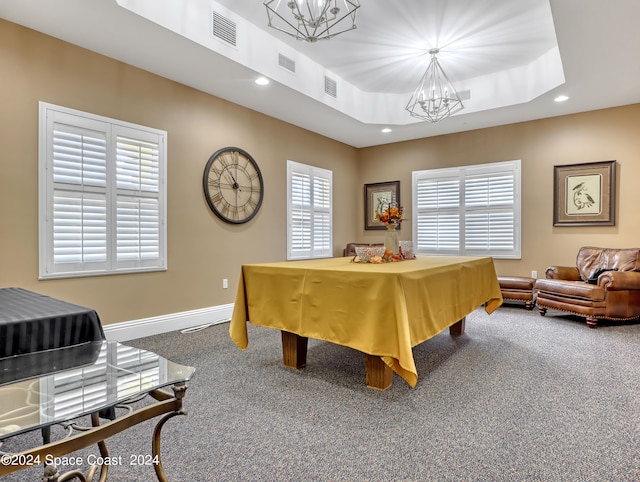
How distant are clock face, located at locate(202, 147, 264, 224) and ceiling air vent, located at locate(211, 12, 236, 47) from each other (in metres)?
1.38

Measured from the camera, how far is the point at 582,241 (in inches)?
202

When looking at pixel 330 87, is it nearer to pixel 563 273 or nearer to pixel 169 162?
pixel 169 162

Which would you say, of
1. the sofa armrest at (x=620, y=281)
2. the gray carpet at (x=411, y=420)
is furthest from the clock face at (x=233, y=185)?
the sofa armrest at (x=620, y=281)

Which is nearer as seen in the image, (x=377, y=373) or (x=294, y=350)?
(x=377, y=373)

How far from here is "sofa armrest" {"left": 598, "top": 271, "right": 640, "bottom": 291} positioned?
13.3 feet

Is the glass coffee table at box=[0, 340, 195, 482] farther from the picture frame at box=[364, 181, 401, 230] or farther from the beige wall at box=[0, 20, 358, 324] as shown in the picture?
the picture frame at box=[364, 181, 401, 230]

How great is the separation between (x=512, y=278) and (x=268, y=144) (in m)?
3.96

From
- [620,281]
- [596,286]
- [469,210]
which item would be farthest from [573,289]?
[469,210]

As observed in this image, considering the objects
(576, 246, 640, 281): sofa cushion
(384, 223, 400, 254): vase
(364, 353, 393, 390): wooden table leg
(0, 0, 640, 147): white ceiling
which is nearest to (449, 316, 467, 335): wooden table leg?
(384, 223, 400, 254): vase

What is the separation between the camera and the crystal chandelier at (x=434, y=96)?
14.4ft

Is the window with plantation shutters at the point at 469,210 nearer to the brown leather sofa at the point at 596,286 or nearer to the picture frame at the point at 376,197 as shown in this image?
the picture frame at the point at 376,197

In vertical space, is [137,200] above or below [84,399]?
above

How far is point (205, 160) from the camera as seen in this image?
442 cm

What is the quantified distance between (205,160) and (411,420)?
3630 mm
